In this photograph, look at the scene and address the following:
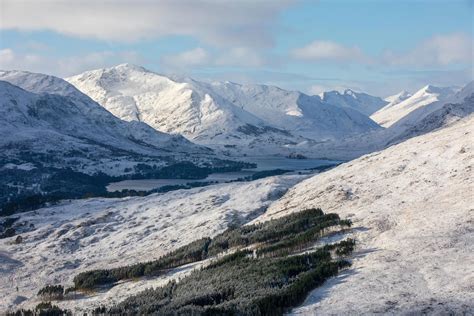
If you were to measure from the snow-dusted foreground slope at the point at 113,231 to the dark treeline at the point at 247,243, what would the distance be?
17.6ft

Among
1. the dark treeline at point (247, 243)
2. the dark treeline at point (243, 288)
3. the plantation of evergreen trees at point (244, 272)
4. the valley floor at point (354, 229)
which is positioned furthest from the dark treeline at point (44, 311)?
the dark treeline at point (247, 243)

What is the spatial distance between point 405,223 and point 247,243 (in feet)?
77.3

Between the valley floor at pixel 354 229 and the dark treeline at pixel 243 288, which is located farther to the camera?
the dark treeline at pixel 243 288

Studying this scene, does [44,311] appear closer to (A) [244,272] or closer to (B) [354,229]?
(A) [244,272]

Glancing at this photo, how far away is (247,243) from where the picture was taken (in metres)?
82.4

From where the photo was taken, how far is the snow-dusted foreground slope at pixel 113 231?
279 feet

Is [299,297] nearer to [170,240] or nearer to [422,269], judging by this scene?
[422,269]

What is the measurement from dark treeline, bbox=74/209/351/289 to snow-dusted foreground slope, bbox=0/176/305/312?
5.37m

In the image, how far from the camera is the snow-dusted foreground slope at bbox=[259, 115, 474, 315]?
44.7 metres

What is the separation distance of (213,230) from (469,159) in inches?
1634

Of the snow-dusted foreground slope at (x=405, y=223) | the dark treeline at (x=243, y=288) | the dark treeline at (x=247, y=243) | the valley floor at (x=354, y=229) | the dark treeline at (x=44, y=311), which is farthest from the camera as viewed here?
the dark treeline at (x=247, y=243)

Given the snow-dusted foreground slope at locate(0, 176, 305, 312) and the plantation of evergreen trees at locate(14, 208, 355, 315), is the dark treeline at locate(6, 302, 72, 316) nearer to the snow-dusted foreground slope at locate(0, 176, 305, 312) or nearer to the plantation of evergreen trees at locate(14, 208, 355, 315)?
the plantation of evergreen trees at locate(14, 208, 355, 315)

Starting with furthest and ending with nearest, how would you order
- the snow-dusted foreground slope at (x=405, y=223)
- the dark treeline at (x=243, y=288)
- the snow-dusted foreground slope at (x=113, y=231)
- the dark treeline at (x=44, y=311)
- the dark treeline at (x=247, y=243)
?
1. the snow-dusted foreground slope at (x=113, y=231)
2. the dark treeline at (x=247, y=243)
3. the dark treeline at (x=44, y=311)
4. the dark treeline at (x=243, y=288)
5. the snow-dusted foreground slope at (x=405, y=223)

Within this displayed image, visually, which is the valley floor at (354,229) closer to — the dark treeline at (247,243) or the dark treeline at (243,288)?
the dark treeline at (243,288)
